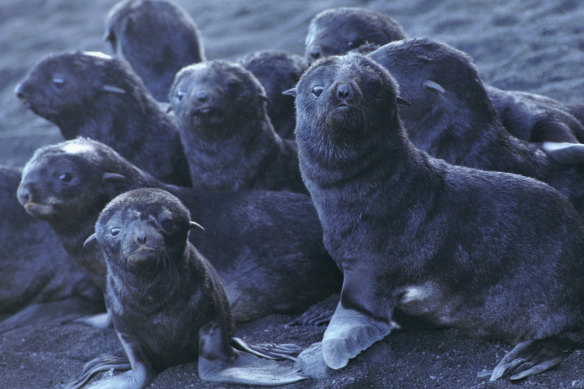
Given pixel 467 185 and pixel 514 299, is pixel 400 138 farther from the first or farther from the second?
pixel 514 299

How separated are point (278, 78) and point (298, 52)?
334 cm

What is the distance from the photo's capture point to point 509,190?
4.78 m

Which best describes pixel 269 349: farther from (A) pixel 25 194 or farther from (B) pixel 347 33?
(B) pixel 347 33

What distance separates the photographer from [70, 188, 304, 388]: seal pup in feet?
15.4

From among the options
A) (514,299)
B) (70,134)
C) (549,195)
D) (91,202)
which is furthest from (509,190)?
(70,134)

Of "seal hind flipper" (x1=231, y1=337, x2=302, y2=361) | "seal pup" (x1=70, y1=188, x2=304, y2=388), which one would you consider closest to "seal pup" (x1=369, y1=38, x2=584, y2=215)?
"seal hind flipper" (x1=231, y1=337, x2=302, y2=361)

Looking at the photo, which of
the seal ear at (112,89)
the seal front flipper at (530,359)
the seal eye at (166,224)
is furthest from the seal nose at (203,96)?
the seal front flipper at (530,359)

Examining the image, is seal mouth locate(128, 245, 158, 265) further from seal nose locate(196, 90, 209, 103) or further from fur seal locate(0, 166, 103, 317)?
fur seal locate(0, 166, 103, 317)

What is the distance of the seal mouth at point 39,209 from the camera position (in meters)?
5.68

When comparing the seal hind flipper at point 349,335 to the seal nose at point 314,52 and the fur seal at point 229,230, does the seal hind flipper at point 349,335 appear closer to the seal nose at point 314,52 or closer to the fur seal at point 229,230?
the fur seal at point 229,230

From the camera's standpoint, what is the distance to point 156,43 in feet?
27.3

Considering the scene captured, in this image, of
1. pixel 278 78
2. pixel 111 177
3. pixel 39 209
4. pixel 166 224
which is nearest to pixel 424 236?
pixel 166 224

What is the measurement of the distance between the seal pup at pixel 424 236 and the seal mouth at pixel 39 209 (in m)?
1.82

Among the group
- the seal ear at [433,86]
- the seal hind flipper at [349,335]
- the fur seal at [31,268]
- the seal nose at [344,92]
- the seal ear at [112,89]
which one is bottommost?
the fur seal at [31,268]
